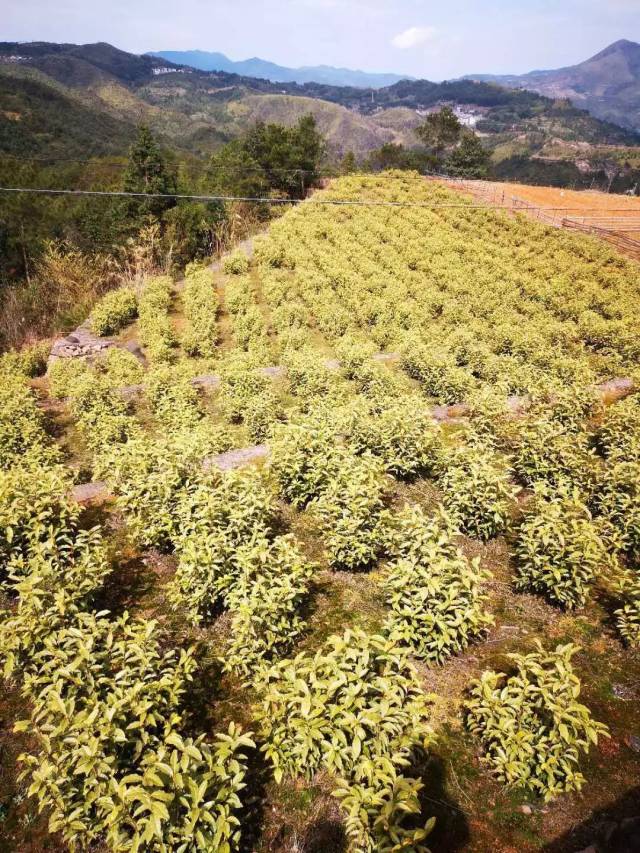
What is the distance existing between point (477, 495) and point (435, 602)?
7.94 ft

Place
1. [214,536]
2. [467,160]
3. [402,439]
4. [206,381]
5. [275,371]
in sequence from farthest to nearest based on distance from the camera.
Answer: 1. [467,160]
2. [206,381]
3. [275,371]
4. [402,439]
5. [214,536]

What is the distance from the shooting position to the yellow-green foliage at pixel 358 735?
3.47m

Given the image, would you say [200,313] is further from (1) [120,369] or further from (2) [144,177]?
(2) [144,177]

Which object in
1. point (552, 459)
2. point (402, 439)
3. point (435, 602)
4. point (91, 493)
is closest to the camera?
point (435, 602)

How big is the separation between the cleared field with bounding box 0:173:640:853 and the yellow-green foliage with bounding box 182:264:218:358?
198 inches

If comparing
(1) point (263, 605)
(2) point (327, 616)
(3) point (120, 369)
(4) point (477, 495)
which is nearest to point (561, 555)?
(4) point (477, 495)

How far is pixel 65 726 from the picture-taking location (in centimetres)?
362

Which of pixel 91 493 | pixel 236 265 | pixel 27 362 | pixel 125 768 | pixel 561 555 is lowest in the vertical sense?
pixel 27 362

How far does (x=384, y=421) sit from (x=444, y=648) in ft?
14.2

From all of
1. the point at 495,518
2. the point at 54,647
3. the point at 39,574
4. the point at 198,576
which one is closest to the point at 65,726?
the point at 54,647

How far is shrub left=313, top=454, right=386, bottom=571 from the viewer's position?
21.7 ft

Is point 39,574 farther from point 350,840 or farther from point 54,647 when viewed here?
point 350,840

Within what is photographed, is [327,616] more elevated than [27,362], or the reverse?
[327,616]

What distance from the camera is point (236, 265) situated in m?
27.7
